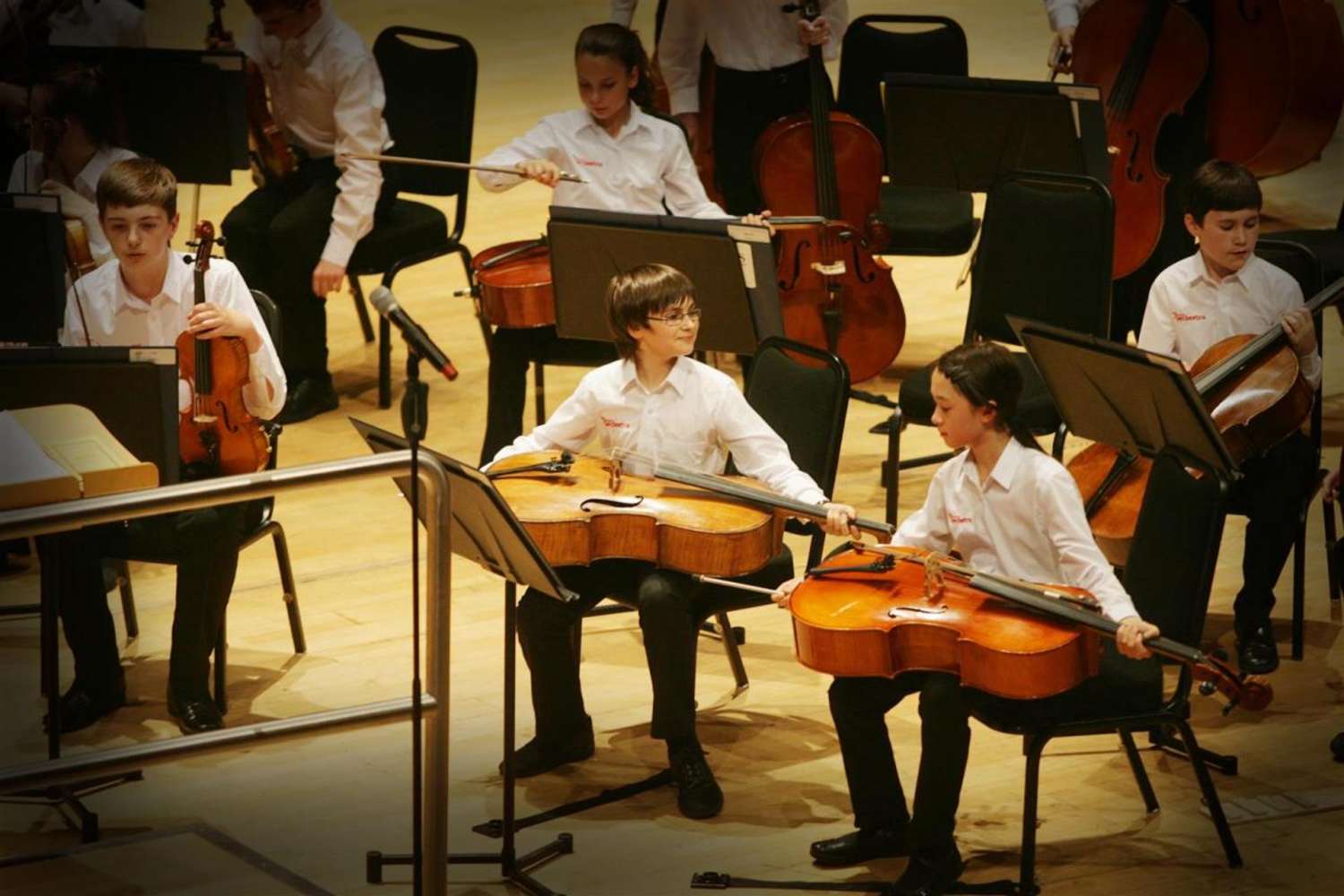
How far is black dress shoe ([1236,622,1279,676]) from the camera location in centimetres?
433

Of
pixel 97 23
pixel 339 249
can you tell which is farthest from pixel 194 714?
pixel 97 23

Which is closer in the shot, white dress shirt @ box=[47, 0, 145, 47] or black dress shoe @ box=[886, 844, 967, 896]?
black dress shoe @ box=[886, 844, 967, 896]

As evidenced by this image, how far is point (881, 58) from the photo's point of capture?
20.5ft

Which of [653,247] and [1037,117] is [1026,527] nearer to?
[653,247]

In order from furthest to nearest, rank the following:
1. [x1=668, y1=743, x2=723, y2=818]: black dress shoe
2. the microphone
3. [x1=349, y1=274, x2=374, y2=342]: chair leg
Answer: [x1=349, y1=274, x2=374, y2=342]: chair leg, [x1=668, y1=743, x2=723, y2=818]: black dress shoe, the microphone

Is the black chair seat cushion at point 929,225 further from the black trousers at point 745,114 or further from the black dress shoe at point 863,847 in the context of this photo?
the black dress shoe at point 863,847

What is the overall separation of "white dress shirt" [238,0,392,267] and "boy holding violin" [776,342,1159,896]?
2.58 metres

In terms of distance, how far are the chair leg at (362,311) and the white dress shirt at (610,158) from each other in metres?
1.19

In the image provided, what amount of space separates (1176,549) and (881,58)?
3.13 metres

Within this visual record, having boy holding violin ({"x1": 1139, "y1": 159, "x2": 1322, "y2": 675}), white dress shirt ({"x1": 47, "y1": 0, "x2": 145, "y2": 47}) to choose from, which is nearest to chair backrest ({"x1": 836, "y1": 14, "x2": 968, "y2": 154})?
boy holding violin ({"x1": 1139, "y1": 159, "x2": 1322, "y2": 675})

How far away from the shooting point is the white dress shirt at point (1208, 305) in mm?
4352

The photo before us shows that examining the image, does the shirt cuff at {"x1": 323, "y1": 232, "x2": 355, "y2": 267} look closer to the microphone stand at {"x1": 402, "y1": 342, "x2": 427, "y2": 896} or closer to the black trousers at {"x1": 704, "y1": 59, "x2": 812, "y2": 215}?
the black trousers at {"x1": 704, "y1": 59, "x2": 812, "y2": 215}

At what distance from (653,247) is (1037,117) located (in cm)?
115

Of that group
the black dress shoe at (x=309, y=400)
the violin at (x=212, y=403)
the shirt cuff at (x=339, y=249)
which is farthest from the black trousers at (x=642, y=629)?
the black dress shoe at (x=309, y=400)
